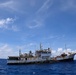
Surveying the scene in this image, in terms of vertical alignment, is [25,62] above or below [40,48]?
below

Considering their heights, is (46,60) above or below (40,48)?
below

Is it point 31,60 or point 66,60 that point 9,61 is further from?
point 66,60

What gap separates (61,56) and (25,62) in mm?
26892

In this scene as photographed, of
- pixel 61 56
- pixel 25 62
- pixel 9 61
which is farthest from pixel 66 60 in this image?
pixel 9 61

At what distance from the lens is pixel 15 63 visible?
4818 inches

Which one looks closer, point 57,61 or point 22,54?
point 22,54

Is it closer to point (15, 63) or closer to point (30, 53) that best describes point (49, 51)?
point (30, 53)

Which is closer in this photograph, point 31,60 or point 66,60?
point 31,60

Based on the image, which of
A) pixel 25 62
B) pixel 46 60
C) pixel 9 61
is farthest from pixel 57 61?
pixel 9 61

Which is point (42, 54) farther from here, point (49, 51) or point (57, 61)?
point (57, 61)

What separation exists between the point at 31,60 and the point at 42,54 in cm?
786

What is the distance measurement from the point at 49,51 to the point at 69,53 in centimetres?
2035

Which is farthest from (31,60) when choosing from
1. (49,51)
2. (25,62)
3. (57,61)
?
(57,61)

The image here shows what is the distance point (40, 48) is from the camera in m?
124
